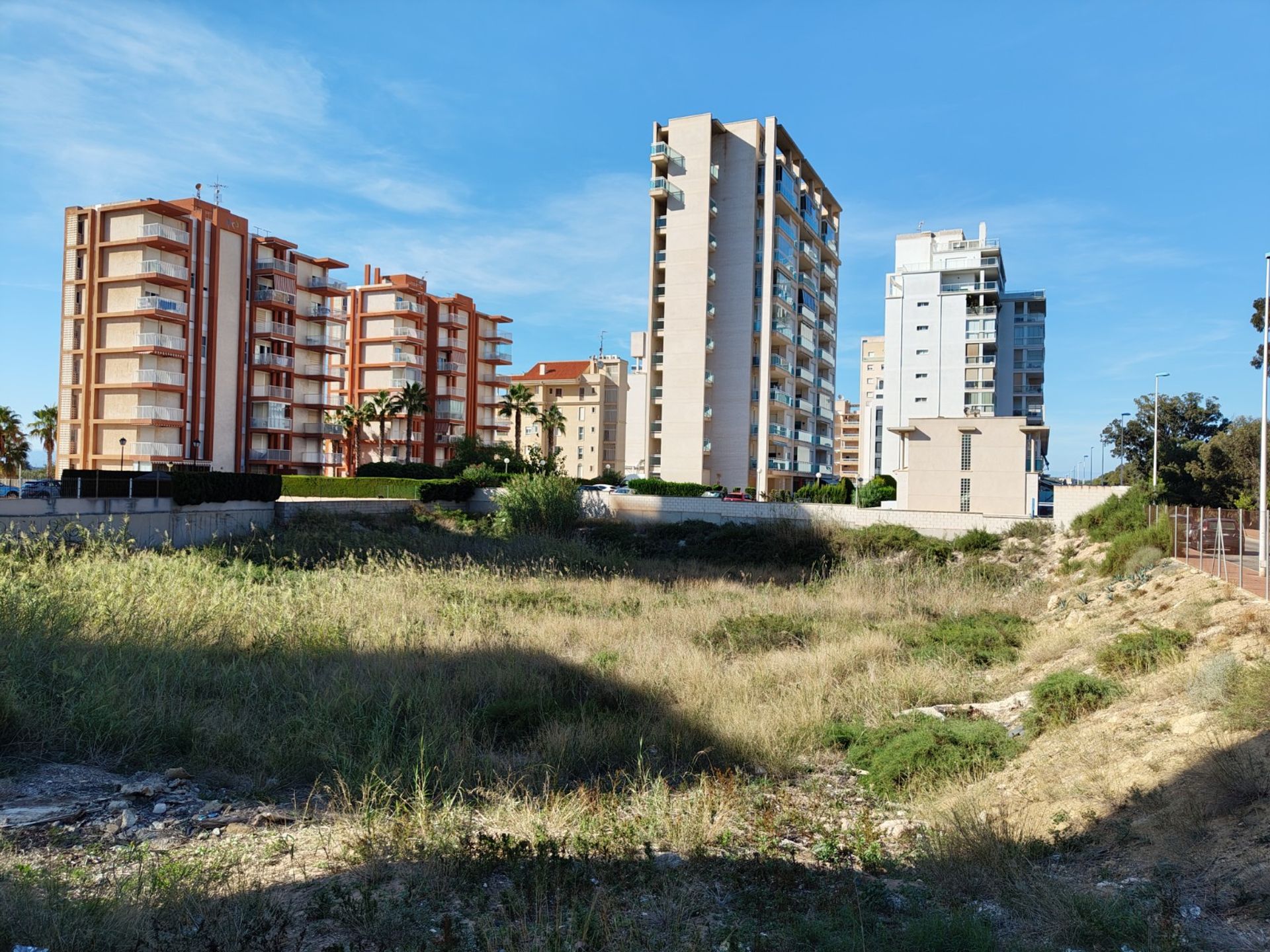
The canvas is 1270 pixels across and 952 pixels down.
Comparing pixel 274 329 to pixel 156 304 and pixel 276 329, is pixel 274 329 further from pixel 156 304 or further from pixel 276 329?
pixel 156 304

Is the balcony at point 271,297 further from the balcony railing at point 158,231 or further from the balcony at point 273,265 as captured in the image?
the balcony railing at point 158,231

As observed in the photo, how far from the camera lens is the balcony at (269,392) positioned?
64.2 meters

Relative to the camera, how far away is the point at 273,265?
64.2 m

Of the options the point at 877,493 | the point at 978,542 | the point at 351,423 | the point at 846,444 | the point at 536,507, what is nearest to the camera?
the point at 978,542

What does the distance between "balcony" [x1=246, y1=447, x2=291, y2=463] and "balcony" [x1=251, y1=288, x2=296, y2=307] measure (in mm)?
11395

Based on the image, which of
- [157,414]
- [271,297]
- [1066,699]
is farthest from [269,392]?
[1066,699]

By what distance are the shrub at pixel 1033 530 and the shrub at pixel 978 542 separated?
0.67m

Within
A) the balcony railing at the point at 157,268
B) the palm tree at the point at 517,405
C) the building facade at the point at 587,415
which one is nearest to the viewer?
the balcony railing at the point at 157,268

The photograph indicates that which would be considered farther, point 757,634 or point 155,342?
point 155,342

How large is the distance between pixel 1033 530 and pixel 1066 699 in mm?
27583

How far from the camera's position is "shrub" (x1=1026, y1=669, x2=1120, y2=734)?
9727 millimetres

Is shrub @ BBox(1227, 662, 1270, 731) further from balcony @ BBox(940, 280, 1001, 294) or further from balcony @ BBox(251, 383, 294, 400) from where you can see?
balcony @ BBox(940, 280, 1001, 294)

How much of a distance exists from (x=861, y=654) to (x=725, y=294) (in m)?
52.3

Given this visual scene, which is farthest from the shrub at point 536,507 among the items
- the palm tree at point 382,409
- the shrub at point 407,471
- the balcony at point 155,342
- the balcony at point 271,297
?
the balcony at point 271,297
